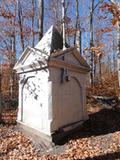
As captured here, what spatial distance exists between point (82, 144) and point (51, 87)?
2249 mm

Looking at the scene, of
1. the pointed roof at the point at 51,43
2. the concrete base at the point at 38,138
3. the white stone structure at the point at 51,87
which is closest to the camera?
the concrete base at the point at 38,138

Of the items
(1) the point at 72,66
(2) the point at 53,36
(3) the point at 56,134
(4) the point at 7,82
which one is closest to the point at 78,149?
(3) the point at 56,134

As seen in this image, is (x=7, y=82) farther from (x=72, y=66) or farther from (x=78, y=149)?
(x=78, y=149)

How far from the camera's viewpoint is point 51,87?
7.18 meters

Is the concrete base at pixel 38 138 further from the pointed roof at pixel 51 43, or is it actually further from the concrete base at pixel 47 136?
the pointed roof at pixel 51 43

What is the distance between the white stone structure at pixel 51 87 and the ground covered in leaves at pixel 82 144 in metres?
0.61

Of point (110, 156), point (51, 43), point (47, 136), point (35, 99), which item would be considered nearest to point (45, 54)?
point (51, 43)

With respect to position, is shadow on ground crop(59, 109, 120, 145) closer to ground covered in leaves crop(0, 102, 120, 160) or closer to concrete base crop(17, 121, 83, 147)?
ground covered in leaves crop(0, 102, 120, 160)

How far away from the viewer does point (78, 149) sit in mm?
6230

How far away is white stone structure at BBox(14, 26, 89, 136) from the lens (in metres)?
7.21

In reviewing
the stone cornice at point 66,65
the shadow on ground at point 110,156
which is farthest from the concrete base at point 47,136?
Answer: the stone cornice at point 66,65

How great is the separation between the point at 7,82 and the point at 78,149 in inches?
675

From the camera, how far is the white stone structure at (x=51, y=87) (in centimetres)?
721

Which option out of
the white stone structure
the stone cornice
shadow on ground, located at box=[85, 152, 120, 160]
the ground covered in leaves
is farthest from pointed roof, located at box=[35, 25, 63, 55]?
shadow on ground, located at box=[85, 152, 120, 160]
